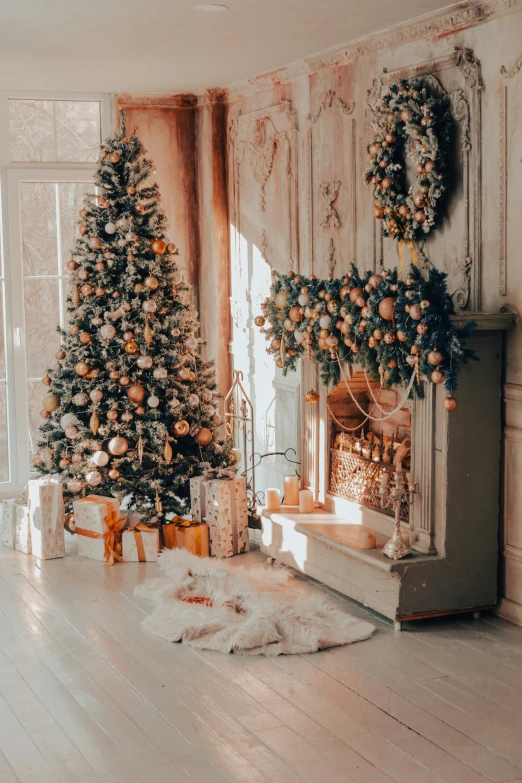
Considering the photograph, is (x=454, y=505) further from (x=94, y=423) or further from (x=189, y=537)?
(x=94, y=423)

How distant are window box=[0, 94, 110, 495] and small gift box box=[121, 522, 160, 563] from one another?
6.27 ft

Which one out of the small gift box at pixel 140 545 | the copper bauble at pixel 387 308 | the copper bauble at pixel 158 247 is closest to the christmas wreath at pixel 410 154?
the copper bauble at pixel 387 308

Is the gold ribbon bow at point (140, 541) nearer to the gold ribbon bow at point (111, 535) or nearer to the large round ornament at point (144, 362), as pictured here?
the gold ribbon bow at point (111, 535)

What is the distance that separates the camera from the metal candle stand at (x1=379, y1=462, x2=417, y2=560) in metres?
4.62

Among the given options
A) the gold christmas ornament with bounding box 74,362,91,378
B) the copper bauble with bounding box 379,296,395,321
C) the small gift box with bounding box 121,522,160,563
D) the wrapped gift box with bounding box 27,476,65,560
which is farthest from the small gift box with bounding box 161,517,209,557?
the copper bauble with bounding box 379,296,395,321

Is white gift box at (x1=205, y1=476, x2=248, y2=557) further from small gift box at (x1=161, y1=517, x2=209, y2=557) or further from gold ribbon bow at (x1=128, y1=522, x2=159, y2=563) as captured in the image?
gold ribbon bow at (x1=128, y1=522, x2=159, y2=563)

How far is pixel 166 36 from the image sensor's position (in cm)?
549

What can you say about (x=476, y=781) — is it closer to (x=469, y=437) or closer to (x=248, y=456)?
(x=469, y=437)

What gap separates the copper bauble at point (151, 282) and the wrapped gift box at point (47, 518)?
53.1 inches

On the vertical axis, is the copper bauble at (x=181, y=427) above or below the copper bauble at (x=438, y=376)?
below

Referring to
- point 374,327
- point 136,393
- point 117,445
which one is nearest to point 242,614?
point 374,327

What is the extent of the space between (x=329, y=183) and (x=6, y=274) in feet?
9.00

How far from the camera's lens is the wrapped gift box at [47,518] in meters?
5.93

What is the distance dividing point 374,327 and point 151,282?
183 centimetres
